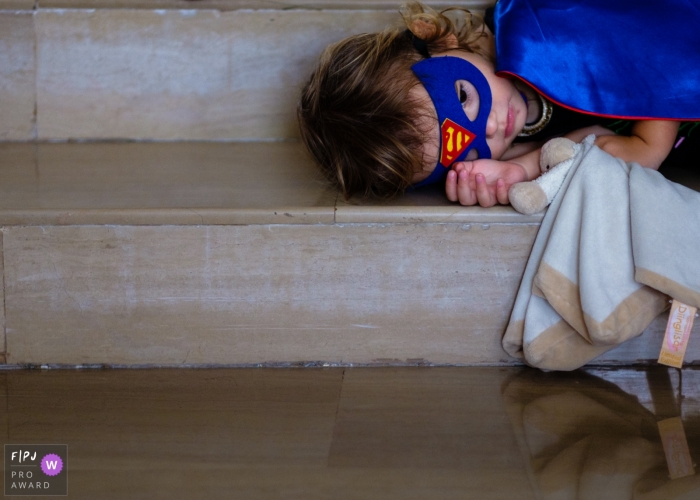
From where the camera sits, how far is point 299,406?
0.88 meters

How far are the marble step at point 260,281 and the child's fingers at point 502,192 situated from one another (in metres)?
0.02

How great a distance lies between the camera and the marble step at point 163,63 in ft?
4.65

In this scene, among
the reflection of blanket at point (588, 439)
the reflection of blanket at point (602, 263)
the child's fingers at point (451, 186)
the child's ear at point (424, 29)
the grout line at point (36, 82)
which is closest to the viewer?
the reflection of blanket at point (588, 439)

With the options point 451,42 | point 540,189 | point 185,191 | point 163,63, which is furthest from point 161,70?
point 540,189

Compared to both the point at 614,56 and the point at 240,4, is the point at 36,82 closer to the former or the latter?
the point at 240,4

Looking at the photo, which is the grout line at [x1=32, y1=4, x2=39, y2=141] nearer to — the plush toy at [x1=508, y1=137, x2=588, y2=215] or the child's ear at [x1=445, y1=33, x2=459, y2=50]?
the child's ear at [x1=445, y1=33, x2=459, y2=50]

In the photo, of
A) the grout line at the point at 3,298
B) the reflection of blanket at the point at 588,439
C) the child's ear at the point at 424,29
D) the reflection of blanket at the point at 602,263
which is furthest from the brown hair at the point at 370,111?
the grout line at the point at 3,298

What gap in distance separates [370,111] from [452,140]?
123mm

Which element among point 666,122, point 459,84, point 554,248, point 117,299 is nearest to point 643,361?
point 554,248

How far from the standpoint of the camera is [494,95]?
1.10 meters

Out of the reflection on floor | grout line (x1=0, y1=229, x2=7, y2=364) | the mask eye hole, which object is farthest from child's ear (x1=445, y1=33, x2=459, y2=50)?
grout line (x1=0, y1=229, x2=7, y2=364)

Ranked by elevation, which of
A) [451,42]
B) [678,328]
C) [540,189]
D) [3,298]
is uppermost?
[451,42]

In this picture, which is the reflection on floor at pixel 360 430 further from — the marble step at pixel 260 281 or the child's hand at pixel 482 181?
the child's hand at pixel 482 181

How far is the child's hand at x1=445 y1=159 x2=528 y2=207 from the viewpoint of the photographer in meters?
0.97
